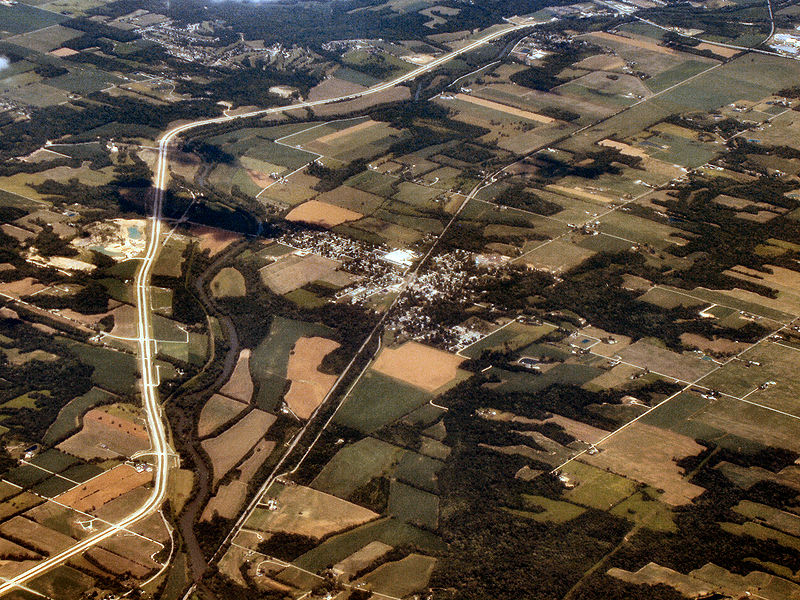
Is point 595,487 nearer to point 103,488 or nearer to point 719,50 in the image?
point 103,488

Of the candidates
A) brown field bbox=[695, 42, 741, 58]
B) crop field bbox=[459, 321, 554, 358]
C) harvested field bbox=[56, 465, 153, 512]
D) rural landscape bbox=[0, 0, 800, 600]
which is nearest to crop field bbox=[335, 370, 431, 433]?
rural landscape bbox=[0, 0, 800, 600]

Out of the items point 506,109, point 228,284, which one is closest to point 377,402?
point 228,284

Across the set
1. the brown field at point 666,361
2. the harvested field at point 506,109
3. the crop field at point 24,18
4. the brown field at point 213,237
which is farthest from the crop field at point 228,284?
the crop field at point 24,18

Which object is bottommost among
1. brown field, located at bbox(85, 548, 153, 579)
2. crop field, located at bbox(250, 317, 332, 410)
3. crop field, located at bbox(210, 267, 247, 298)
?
brown field, located at bbox(85, 548, 153, 579)

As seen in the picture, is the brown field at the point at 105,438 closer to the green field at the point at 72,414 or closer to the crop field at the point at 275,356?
the green field at the point at 72,414

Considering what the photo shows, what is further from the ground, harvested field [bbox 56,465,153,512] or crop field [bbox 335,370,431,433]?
crop field [bbox 335,370,431,433]

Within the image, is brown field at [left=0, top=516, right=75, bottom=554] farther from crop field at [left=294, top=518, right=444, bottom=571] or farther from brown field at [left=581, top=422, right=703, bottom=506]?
brown field at [left=581, top=422, right=703, bottom=506]

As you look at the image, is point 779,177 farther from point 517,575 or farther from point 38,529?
point 38,529
